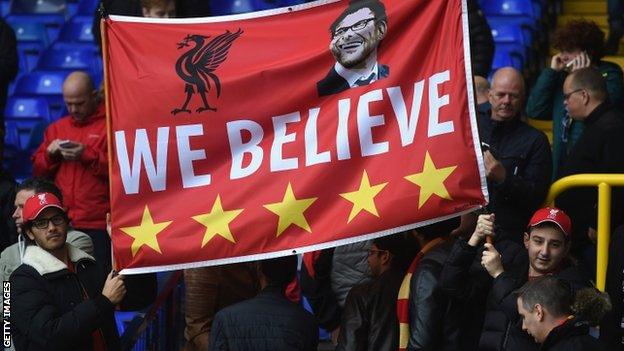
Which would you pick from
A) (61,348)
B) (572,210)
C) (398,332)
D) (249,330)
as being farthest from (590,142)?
(61,348)

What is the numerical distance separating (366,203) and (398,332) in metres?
0.71

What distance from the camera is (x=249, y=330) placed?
7016mm

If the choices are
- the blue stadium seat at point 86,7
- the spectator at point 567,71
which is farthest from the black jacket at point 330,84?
the blue stadium seat at point 86,7

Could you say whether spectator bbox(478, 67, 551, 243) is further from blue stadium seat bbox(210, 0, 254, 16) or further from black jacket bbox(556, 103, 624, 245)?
blue stadium seat bbox(210, 0, 254, 16)

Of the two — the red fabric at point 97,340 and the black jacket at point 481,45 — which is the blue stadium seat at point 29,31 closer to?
the black jacket at point 481,45

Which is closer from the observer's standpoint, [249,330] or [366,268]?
[249,330]

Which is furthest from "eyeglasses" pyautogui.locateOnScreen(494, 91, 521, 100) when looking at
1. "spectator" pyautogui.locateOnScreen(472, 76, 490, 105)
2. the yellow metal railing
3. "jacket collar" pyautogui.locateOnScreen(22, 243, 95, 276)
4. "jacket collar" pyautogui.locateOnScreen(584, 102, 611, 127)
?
"jacket collar" pyautogui.locateOnScreen(22, 243, 95, 276)

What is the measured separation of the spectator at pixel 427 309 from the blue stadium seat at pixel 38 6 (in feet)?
28.6

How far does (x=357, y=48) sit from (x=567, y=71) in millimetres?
2812

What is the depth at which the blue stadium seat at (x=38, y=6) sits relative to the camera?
15.1 metres

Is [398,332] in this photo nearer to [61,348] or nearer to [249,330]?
[249,330]

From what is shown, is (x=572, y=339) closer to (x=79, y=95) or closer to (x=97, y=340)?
(x=97, y=340)

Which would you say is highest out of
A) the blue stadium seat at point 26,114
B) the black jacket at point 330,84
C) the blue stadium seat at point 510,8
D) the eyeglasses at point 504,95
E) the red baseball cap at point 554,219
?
the blue stadium seat at point 510,8

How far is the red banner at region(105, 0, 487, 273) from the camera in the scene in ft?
22.6
